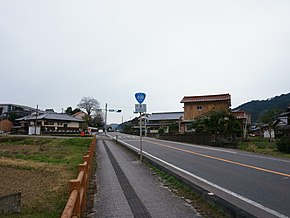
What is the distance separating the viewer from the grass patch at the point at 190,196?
522cm

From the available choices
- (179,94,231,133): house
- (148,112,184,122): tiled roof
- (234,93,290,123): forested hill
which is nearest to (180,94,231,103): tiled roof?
(179,94,231,133): house

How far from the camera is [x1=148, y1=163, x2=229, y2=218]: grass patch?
5.22m

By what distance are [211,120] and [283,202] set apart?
24632 millimetres

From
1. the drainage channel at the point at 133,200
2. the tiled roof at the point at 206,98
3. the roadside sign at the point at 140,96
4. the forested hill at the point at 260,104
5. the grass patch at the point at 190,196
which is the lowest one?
the drainage channel at the point at 133,200

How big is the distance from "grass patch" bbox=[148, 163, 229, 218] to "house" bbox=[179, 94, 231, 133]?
114 feet

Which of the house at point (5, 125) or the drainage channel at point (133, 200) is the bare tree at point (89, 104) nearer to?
the house at point (5, 125)

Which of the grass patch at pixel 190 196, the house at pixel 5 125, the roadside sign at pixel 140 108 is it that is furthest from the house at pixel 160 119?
the grass patch at pixel 190 196

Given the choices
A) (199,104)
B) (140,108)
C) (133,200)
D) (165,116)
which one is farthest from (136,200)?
(165,116)

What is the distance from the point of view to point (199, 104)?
145ft

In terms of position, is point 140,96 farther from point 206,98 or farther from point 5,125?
point 5,125

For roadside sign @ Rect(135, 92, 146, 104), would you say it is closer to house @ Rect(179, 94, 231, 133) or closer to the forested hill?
house @ Rect(179, 94, 231, 133)

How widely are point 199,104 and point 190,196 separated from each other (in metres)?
38.7

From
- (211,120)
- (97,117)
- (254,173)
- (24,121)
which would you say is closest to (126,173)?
(254,173)

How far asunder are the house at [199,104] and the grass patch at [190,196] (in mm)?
34721
